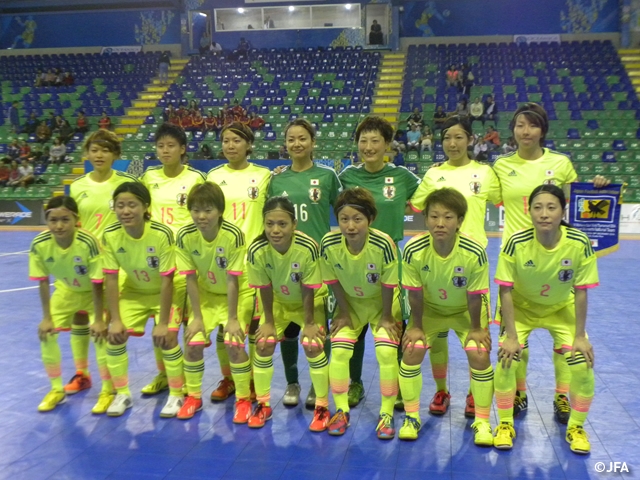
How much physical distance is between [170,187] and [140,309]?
1.00 meters

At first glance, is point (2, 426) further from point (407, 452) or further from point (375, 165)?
point (375, 165)

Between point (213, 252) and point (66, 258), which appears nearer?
point (213, 252)

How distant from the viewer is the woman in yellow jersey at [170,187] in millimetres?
4332

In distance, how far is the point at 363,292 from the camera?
12.7ft

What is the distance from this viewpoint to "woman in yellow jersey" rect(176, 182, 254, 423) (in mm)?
→ 3857

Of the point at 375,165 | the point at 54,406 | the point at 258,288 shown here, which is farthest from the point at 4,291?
the point at 375,165

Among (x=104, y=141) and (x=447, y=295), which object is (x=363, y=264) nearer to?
(x=447, y=295)

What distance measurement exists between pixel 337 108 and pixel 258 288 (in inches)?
661

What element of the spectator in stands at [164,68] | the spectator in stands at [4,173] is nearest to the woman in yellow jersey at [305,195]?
the spectator in stands at [4,173]

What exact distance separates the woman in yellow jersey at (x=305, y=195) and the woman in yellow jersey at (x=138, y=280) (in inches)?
32.8

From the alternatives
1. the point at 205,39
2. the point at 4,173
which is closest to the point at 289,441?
the point at 4,173

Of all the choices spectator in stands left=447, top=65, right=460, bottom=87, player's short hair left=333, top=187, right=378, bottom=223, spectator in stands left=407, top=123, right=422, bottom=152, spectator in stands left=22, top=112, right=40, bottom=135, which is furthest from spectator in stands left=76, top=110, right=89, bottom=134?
player's short hair left=333, top=187, right=378, bottom=223

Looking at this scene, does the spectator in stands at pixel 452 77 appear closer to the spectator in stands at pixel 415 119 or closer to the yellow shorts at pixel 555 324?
the spectator in stands at pixel 415 119

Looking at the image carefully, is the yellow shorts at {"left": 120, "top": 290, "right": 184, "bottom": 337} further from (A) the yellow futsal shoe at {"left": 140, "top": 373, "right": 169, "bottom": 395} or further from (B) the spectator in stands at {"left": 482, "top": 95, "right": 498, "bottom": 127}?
(B) the spectator in stands at {"left": 482, "top": 95, "right": 498, "bottom": 127}
